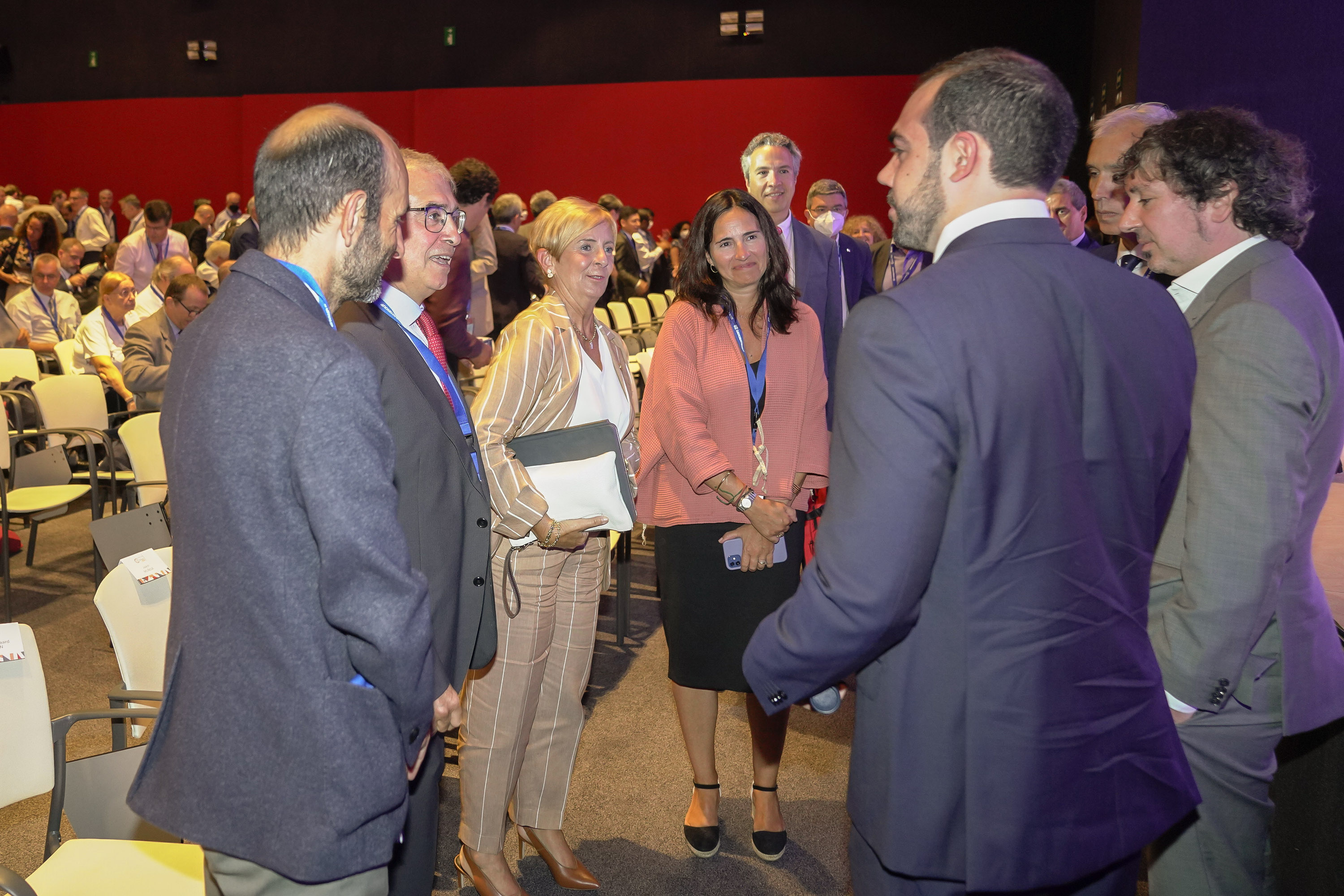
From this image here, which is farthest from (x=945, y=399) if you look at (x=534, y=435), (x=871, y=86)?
(x=871, y=86)

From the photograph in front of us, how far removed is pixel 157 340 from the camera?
219 inches

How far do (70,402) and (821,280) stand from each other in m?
4.60

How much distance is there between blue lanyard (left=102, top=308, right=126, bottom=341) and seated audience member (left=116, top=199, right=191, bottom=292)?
3.70 meters

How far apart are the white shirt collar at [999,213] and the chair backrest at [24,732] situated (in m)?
1.86

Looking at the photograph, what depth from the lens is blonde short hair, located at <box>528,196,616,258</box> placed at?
2.55m

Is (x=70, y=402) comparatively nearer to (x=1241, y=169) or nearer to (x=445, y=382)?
(x=445, y=382)

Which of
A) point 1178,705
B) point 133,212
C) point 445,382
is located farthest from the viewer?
point 133,212

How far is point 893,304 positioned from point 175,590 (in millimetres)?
1021

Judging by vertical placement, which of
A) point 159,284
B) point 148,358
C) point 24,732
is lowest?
point 24,732

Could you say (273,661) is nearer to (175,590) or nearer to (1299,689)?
(175,590)

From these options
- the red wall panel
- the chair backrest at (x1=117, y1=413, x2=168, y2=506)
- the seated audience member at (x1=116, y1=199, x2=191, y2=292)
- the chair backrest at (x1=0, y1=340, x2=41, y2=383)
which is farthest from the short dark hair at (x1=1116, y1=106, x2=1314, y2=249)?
the red wall panel

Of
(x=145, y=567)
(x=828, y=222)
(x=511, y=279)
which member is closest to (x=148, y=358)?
(x=511, y=279)

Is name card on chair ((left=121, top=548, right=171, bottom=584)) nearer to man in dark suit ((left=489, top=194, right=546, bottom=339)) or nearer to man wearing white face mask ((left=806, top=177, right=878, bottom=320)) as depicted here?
man wearing white face mask ((left=806, top=177, right=878, bottom=320))

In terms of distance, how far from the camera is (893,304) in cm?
123
